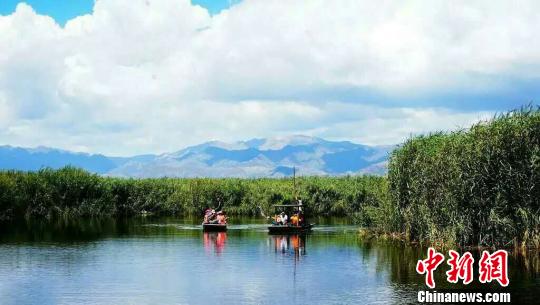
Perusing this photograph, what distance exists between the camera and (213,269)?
32.2 meters

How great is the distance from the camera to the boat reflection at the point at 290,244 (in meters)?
38.5

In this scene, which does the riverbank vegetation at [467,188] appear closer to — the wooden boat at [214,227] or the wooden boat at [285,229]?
the wooden boat at [285,229]

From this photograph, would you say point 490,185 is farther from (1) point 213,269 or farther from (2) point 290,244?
(1) point 213,269

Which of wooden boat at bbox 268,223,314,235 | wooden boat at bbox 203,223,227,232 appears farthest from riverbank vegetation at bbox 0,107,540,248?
wooden boat at bbox 203,223,227,232

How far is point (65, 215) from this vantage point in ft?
211

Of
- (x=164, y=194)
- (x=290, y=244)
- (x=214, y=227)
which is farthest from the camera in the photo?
(x=164, y=194)

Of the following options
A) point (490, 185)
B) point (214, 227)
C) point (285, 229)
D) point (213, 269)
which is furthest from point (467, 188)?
point (214, 227)

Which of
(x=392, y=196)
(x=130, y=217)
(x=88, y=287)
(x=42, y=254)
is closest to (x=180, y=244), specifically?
(x=42, y=254)

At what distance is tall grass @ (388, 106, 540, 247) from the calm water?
5.23 ft

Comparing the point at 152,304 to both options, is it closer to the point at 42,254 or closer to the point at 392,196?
the point at 42,254

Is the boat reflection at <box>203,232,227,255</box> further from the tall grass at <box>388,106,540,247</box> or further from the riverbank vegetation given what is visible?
the tall grass at <box>388,106,540,247</box>

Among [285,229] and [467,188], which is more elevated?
[467,188]

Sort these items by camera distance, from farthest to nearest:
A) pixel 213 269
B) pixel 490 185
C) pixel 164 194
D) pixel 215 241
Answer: pixel 164 194 < pixel 215 241 < pixel 490 185 < pixel 213 269

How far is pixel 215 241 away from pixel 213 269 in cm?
1127
